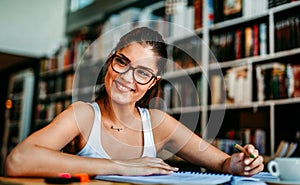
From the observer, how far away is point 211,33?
2.82 meters

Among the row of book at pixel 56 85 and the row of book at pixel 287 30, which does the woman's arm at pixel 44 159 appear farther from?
the row of book at pixel 56 85

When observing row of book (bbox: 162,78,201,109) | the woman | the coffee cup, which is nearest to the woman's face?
the woman

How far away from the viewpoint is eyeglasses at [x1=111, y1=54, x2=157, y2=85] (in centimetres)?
119

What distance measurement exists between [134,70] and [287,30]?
4.72 feet

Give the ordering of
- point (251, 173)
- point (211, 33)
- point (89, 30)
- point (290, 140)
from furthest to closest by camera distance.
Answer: point (89, 30), point (211, 33), point (290, 140), point (251, 173)

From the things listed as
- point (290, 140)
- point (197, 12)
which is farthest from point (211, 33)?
point (290, 140)

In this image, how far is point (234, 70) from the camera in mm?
2615

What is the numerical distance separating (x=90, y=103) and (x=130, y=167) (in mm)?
388

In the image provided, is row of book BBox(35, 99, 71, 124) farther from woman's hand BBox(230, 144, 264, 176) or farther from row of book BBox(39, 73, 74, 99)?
woman's hand BBox(230, 144, 264, 176)

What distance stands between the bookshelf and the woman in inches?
29.3

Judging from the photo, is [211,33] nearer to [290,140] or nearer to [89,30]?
[290,140]

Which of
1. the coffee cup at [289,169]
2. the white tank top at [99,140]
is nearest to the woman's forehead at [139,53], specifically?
the white tank top at [99,140]

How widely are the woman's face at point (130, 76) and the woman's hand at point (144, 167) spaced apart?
1.16ft

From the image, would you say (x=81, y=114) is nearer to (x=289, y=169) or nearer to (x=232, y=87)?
(x=289, y=169)
